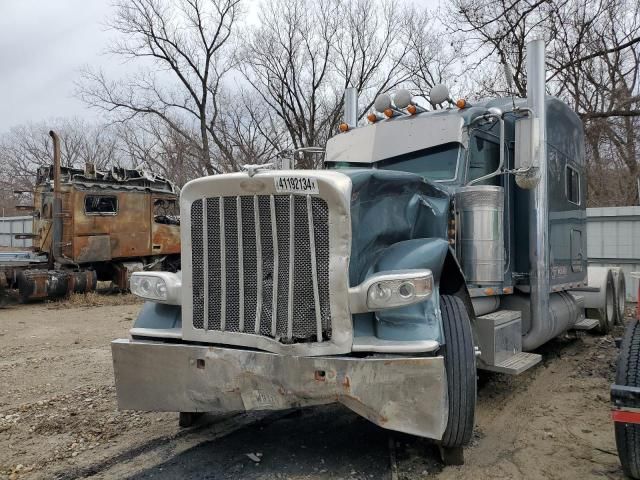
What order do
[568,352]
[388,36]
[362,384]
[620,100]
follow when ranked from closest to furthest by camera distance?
1. [362,384]
2. [568,352]
3. [620,100]
4. [388,36]

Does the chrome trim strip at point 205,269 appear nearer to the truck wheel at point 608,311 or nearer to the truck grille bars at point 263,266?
the truck grille bars at point 263,266

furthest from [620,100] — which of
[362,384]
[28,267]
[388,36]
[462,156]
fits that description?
[362,384]

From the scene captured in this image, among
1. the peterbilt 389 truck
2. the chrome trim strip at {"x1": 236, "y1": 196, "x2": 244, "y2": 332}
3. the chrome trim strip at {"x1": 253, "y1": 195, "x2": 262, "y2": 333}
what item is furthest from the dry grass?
the chrome trim strip at {"x1": 253, "y1": 195, "x2": 262, "y2": 333}

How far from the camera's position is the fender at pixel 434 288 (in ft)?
11.0

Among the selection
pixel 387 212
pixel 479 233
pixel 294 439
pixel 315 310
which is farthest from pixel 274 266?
pixel 479 233

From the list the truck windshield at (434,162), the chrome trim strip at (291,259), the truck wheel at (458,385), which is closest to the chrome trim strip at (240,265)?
the chrome trim strip at (291,259)

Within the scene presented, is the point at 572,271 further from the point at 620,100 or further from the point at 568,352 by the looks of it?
the point at 620,100

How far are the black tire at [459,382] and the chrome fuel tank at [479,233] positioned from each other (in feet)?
3.93

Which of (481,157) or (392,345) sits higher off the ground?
(481,157)

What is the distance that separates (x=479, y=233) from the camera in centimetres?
478

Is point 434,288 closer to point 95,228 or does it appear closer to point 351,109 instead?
point 351,109

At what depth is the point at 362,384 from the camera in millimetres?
3223

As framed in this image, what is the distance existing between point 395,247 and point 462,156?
175 centimetres

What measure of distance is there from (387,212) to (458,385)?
3.95ft
